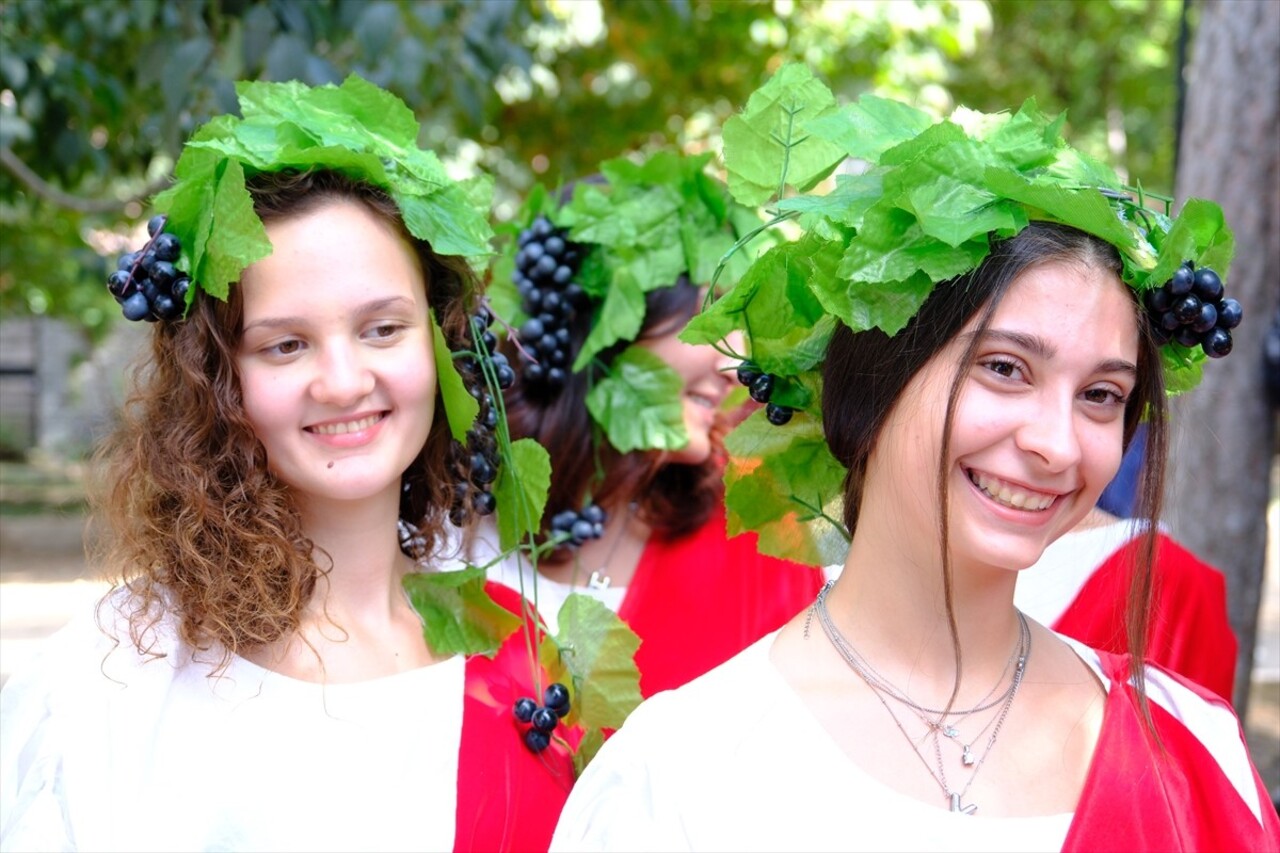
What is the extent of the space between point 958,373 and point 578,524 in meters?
1.45

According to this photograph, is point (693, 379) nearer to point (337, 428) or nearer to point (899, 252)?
point (337, 428)

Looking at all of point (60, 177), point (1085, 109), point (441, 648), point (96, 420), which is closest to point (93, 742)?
point (441, 648)

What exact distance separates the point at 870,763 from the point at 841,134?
0.84m

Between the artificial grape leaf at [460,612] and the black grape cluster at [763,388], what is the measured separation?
23.1 inches

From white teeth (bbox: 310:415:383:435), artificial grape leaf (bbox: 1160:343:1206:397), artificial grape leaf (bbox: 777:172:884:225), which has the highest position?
artificial grape leaf (bbox: 777:172:884:225)

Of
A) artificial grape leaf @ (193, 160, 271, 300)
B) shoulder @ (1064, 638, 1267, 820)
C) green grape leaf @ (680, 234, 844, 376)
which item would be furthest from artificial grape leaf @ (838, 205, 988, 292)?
artificial grape leaf @ (193, 160, 271, 300)

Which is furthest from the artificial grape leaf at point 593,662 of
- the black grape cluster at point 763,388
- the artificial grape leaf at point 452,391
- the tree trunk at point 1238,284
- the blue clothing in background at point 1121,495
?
the tree trunk at point 1238,284

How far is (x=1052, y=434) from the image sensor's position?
1.69 metres

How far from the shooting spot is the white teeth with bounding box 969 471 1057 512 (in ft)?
5.72

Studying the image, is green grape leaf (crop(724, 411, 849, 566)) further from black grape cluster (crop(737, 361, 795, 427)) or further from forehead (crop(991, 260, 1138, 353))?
forehead (crop(991, 260, 1138, 353))

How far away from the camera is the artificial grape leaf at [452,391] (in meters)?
2.26

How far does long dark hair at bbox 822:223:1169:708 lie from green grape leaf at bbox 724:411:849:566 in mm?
134

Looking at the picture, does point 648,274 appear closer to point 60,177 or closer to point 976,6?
point 60,177

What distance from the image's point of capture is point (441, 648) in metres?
2.34
